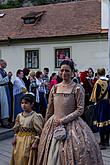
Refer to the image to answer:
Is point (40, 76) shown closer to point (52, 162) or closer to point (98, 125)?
point (98, 125)

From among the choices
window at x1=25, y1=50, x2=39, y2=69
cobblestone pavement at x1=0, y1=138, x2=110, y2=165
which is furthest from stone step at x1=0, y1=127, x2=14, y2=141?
window at x1=25, y1=50, x2=39, y2=69

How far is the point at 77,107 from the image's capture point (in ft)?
17.2

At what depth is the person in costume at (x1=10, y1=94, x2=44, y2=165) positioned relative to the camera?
5547 mm

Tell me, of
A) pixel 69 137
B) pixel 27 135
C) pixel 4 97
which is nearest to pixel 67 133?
pixel 69 137

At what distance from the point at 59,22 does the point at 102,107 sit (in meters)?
20.3

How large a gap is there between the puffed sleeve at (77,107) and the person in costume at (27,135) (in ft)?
1.75

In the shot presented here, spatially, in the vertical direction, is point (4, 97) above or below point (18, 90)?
below

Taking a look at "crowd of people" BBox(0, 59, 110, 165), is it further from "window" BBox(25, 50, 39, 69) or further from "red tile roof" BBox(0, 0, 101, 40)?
"window" BBox(25, 50, 39, 69)

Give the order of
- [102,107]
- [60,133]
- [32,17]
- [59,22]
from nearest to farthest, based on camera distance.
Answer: [60,133]
[102,107]
[59,22]
[32,17]

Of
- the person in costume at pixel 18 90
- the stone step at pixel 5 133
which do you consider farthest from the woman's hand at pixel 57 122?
the person in costume at pixel 18 90

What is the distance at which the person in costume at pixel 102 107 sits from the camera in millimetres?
9047

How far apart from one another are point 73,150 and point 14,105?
6242 mm

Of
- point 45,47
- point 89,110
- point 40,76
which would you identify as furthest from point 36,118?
point 45,47

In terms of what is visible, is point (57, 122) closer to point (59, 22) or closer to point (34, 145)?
point (34, 145)
